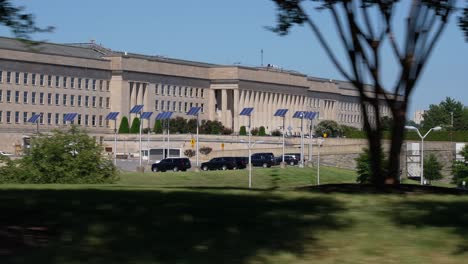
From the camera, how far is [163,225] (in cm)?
1226

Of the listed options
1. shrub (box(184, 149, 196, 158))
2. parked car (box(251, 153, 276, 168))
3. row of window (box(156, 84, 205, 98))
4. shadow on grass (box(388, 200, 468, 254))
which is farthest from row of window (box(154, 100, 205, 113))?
shadow on grass (box(388, 200, 468, 254))

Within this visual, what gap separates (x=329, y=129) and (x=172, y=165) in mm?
47712

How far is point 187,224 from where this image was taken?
12.4m

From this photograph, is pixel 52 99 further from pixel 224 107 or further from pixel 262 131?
pixel 224 107

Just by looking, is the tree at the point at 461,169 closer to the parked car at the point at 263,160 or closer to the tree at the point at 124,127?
the parked car at the point at 263,160

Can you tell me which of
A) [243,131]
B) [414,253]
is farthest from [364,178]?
[243,131]

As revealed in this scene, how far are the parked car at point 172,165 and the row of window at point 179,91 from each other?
50.5 metres

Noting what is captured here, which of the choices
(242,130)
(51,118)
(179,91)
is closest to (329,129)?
(242,130)

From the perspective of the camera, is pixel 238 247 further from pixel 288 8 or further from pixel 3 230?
pixel 288 8

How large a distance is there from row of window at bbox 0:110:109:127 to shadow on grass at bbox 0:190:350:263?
350 feet

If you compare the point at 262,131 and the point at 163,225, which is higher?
the point at 262,131

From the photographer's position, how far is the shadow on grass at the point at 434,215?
12586 millimetres

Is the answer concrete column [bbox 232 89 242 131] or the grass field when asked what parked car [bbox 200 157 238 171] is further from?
the grass field

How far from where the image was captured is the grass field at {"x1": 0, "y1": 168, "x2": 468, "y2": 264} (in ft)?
36.3
